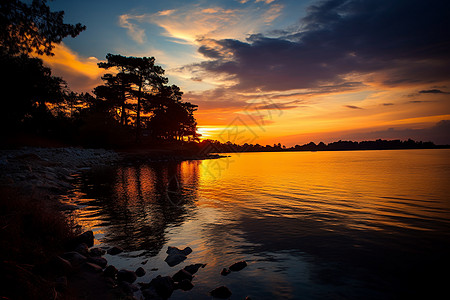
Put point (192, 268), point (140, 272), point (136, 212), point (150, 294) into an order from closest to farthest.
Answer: point (150, 294) < point (140, 272) < point (192, 268) < point (136, 212)

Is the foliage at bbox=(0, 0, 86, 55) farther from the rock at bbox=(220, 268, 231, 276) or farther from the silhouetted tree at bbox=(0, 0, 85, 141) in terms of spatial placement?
the rock at bbox=(220, 268, 231, 276)

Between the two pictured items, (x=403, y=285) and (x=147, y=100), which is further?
(x=147, y=100)

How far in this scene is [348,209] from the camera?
Result: 46.1 ft

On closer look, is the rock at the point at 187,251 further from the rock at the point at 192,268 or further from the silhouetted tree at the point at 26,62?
the silhouetted tree at the point at 26,62

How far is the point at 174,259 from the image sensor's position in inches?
287

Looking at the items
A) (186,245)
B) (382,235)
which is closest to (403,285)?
Result: (382,235)

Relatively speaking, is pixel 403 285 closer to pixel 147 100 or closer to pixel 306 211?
pixel 306 211

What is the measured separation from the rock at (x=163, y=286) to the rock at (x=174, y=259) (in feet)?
4.36

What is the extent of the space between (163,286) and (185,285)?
1.96ft

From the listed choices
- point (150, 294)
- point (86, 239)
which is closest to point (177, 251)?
point (150, 294)

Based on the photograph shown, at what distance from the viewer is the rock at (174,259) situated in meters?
7.13

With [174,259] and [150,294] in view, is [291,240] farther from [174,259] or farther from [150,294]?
[150,294]

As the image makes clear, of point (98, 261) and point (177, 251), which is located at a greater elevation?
point (98, 261)

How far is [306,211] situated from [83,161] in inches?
1497
